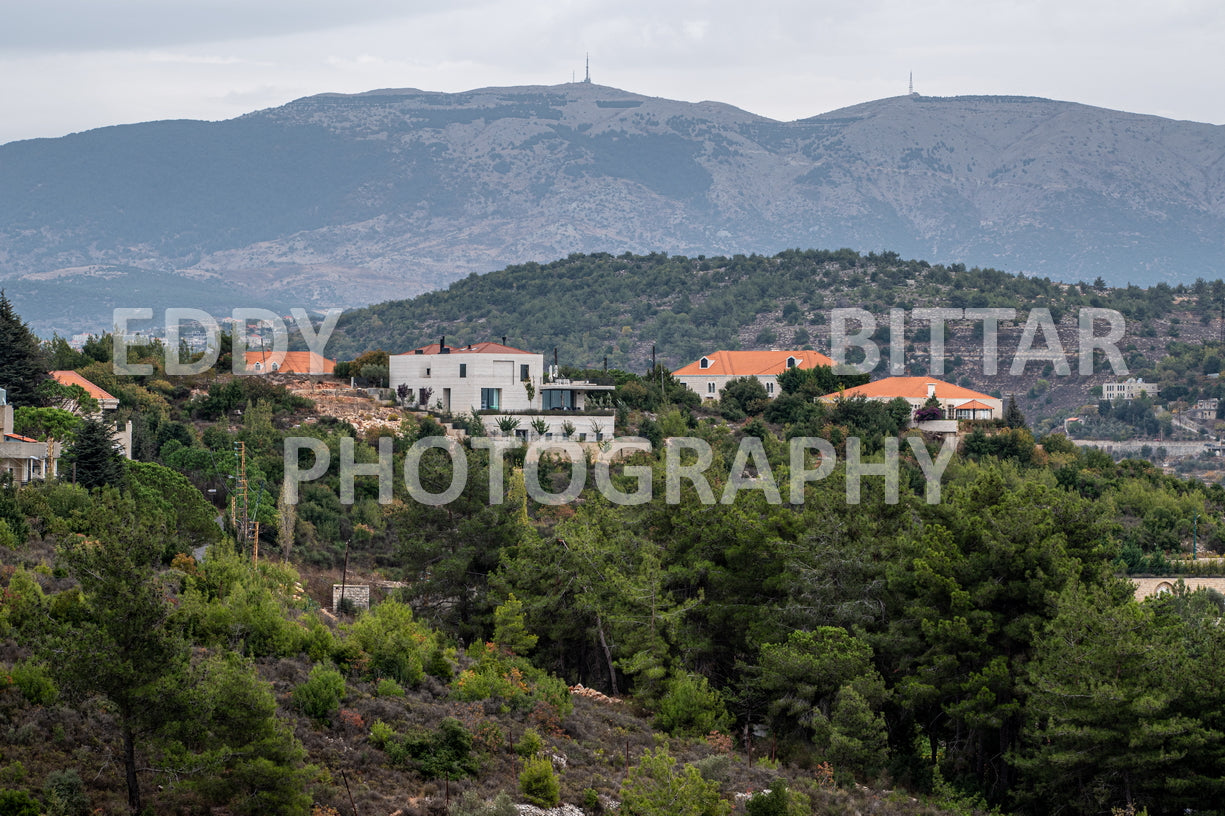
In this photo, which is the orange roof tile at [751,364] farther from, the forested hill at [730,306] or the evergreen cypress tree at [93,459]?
the forested hill at [730,306]

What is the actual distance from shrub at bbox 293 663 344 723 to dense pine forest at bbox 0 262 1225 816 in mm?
89

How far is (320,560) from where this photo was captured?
44.5 meters

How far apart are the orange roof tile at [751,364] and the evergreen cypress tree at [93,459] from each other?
161ft

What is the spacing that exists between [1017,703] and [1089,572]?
4.22 meters

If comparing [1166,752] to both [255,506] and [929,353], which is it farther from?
[929,353]

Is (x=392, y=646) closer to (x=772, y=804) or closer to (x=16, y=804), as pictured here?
(x=772, y=804)

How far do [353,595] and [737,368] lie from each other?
5090 cm

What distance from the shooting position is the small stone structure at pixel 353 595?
3678 centimetres

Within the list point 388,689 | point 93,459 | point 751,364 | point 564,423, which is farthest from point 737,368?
point 388,689


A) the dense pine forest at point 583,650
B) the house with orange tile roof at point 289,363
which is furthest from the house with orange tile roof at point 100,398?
the house with orange tile roof at point 289,363

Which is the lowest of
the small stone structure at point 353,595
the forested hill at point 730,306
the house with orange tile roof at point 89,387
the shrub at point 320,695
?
the small stone structure at point 353,595

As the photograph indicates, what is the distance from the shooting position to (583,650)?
36812 mm

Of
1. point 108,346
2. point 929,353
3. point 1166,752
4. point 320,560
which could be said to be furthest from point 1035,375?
point 1166,752

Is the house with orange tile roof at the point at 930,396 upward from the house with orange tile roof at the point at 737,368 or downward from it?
downward
